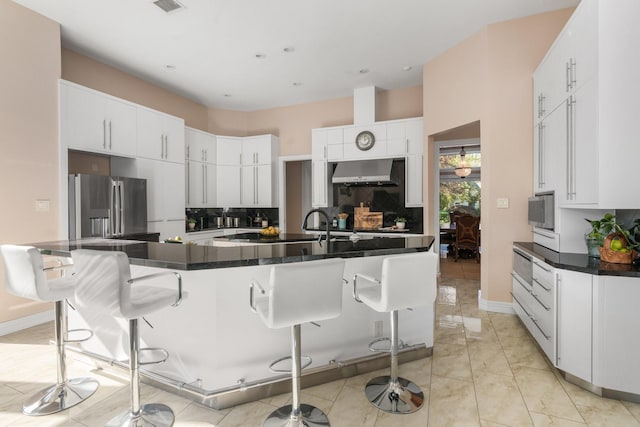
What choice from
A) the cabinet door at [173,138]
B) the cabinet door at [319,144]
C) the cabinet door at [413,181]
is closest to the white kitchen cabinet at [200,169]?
the cabinet door at [173,138]

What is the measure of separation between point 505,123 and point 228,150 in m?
4.68

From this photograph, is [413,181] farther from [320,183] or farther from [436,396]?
[436,396]

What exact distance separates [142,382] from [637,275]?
10.8 ft

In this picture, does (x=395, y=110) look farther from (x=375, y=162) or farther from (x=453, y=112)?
(x=453, y=112)

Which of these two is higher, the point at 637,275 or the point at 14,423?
the point at 637,275

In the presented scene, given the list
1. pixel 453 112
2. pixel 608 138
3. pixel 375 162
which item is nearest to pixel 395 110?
pixel 375 162

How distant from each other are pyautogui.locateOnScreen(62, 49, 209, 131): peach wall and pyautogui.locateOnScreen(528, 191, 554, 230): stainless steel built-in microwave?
5.49 m

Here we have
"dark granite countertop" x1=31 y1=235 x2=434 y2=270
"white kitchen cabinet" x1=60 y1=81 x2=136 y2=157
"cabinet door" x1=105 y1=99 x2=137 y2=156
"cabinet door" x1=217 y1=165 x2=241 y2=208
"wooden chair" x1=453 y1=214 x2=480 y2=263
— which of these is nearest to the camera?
"dark granite countertop" x1=31 y1=235 x2=434 y2=270

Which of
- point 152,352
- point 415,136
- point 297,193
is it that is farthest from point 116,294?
point 297,193

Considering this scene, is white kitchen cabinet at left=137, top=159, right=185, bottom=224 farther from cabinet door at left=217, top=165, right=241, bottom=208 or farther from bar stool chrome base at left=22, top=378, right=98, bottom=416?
bar stool chrome base at left=22, top=378, right=98, bottom=416

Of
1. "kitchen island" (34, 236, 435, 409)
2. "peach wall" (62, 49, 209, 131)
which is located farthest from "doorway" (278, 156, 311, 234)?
"kitchen island" (34, 236, 435, 409)

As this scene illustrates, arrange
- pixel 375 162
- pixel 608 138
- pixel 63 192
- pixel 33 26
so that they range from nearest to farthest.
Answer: pixel 608 138, pixel 33 26, pixel 63 192, pixel 375 162

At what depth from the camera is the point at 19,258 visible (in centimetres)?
185

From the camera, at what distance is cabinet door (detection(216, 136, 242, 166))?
20.4 ft
